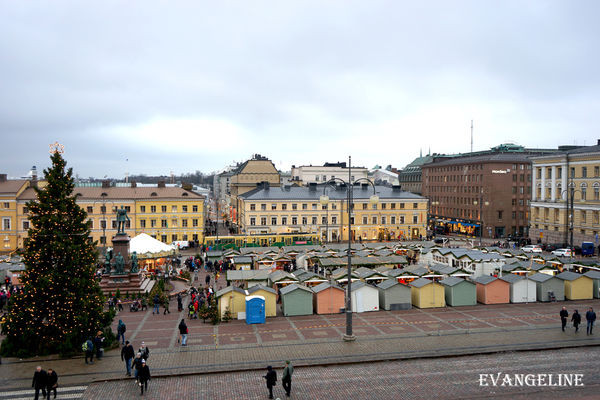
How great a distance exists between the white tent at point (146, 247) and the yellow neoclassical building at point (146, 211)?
69.4ft

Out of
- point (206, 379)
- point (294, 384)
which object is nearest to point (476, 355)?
point (294, 384)

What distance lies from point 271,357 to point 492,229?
75363 mm

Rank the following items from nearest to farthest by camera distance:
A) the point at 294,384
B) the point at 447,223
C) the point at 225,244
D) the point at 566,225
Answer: the point at 294,384 → the point at 225,244 → the point at 566,225 → the point at 447,223

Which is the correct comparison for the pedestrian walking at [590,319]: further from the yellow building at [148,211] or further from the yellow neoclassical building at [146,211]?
the yellow neoclassical building at [146,211]

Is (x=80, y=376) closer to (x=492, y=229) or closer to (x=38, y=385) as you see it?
(x=38, y=385)

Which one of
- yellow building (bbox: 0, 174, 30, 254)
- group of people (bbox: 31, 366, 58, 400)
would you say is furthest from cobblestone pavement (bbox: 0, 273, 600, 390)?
yellow building (bbox: 0, 174, 30, 254)

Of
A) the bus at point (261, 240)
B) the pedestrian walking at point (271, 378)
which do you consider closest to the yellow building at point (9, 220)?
the bus at point (261, 240)

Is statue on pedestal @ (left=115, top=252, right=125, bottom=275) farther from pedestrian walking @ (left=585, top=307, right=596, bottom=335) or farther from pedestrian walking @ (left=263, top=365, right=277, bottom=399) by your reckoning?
pedestrian walking @ (left=585, top=307, right=596, bottom=335)

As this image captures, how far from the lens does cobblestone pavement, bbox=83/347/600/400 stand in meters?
17.3

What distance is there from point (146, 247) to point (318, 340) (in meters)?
28.0

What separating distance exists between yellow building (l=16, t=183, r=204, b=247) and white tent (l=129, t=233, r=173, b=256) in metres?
22.4

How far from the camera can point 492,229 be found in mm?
87000

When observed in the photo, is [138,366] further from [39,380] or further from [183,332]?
[183,332]

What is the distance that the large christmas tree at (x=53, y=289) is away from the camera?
2211cm
